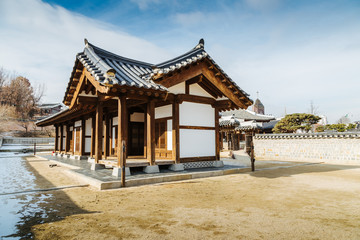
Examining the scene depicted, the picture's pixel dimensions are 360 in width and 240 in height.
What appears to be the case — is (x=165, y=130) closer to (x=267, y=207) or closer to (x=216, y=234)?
(x=267, y=207)

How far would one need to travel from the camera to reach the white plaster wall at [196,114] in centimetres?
961

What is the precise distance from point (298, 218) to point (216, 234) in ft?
5.66

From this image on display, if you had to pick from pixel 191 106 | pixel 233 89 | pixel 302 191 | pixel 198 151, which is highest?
pixel 233 89

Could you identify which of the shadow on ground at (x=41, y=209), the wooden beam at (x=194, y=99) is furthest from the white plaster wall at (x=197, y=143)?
the shadow on ground at (x=41, y=209)

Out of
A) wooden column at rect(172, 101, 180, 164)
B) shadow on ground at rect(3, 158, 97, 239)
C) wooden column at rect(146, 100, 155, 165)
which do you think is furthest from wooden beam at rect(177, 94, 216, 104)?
shadow on ground at rect(3, 158, 97, 239)

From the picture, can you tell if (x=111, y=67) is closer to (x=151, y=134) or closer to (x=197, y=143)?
(x=151, y=134)

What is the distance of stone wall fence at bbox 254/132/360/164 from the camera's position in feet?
53.1

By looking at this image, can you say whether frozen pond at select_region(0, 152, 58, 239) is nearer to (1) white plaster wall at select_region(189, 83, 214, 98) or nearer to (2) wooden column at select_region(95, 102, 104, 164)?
(2) wooden column at select_region(95, 102, 104, 164)

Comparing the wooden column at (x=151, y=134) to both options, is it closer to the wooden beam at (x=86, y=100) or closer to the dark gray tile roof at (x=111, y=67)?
the dark gray tile roof at (x=111, y=67)

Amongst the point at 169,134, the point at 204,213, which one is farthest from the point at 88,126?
the point at 204,213

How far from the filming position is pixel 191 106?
32.8 feet

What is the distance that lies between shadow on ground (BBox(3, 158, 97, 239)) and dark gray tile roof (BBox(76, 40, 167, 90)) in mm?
3411

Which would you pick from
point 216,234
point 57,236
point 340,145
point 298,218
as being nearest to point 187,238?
point 216,234

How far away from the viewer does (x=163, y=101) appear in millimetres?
9648
